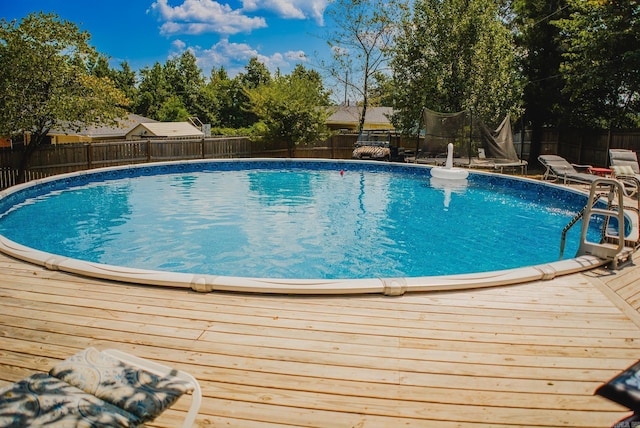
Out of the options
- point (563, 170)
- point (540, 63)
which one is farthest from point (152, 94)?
point (563, 170)

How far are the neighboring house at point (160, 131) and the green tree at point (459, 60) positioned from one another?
55.0 feet

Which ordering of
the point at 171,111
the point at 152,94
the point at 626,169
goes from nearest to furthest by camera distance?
1. the point at 626,169
2. the point at 171,111
3. the point at 152,94

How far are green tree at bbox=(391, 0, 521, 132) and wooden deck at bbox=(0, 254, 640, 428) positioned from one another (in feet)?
46.0

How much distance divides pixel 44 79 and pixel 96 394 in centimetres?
1299

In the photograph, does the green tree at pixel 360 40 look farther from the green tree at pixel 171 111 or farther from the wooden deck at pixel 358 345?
the green tree at pixel 171 111

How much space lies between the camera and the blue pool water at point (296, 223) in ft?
22.2

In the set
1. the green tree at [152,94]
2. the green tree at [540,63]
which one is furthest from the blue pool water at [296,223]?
the green tree at [152,94]

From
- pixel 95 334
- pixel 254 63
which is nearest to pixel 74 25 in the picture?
pixel 95 334

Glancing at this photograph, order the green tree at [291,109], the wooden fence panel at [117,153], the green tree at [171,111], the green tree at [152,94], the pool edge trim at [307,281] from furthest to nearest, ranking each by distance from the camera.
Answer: the green tree at [152,94]
the green tree at [171,111]
the green tree at [291,109]
the wooden fence panel at [117,153]
the pool edge trim at [307,281]

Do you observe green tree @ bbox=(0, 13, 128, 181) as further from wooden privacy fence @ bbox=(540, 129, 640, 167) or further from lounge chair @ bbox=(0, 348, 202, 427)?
wooden privacy fence @ bbox=(540, 129, 640, 167)

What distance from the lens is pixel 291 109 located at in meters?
17.8

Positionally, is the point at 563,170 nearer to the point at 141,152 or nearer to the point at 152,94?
the point at 141,152

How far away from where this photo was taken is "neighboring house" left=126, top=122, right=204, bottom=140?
99.8 feet

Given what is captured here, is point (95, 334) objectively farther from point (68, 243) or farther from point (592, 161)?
point (592, 161)
